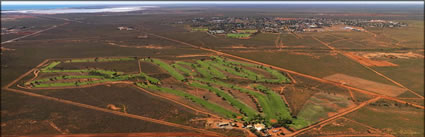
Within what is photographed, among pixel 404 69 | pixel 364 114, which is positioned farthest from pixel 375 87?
pixel 404 69

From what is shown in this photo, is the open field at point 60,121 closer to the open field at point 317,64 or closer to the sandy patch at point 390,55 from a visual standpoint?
the open field at point 317,64

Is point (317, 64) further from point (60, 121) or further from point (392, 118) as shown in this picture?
point (60, 121)

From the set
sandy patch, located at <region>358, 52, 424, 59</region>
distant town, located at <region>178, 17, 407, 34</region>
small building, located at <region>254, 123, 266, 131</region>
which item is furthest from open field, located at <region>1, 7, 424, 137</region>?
distant town, located at <region>178, 17, 407, 34</region>

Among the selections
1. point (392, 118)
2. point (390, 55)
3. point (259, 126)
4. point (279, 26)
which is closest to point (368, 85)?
point (392, 118)

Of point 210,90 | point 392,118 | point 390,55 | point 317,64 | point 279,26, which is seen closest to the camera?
point 392,118

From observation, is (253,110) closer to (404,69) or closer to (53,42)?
(404,69)

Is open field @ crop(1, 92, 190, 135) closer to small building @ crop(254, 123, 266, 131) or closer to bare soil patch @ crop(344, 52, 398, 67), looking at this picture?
small building @ crop(254, 123, 266, 131)

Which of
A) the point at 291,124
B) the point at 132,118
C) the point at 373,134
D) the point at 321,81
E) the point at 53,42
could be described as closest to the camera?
the point at 373,134

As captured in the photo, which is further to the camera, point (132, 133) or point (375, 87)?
point (375, 87)

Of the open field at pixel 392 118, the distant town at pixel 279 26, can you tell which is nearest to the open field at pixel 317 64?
the open field at pixel 392 118
